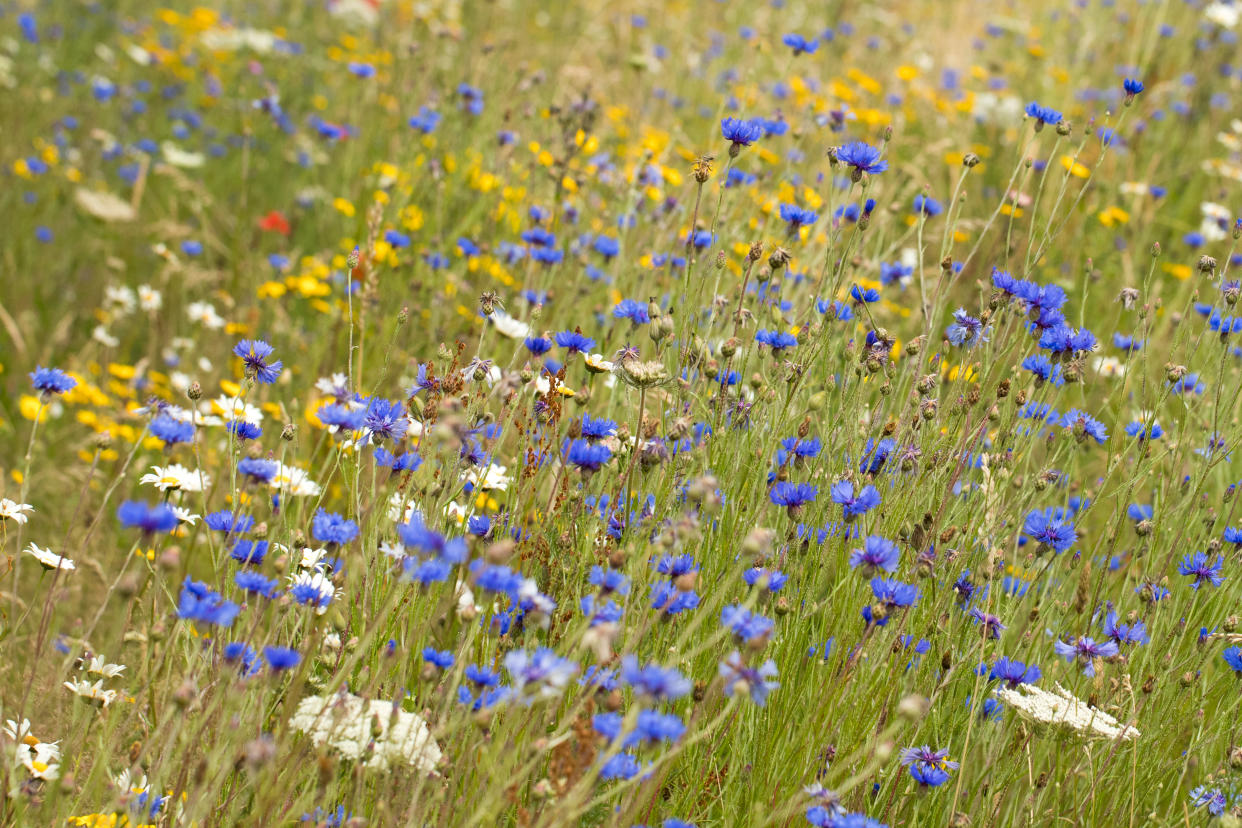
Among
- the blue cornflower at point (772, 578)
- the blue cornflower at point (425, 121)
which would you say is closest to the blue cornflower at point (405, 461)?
the blue cornflower at point (772, 578)

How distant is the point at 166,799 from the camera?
5.46ft

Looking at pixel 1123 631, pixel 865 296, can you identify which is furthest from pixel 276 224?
pixel 1123 631

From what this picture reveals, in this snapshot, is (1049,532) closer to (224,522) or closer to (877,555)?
(877,555)

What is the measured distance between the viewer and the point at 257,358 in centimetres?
218

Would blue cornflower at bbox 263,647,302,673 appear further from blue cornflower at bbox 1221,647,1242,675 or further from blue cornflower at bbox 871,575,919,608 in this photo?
blue cornflower at bbox 1221,647,1242,675

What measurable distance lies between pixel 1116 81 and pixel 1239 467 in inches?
176

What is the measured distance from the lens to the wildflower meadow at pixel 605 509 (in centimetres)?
168

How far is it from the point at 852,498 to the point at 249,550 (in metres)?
1.09

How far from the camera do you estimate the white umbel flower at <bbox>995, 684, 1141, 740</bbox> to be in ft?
6.05

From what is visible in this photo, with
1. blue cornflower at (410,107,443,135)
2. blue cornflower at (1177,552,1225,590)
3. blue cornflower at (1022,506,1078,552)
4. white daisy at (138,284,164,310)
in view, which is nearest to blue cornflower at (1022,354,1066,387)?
blue cornflower at (1022,506,1078,552)

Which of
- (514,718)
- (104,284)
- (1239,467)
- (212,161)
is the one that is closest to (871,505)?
(514,718)

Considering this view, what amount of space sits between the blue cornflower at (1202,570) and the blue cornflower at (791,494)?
34.9 inches

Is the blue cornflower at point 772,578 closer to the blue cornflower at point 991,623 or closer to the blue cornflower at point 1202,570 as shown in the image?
the blue cornflower at point 991,623

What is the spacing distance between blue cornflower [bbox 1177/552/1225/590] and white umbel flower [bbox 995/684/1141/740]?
51cm
